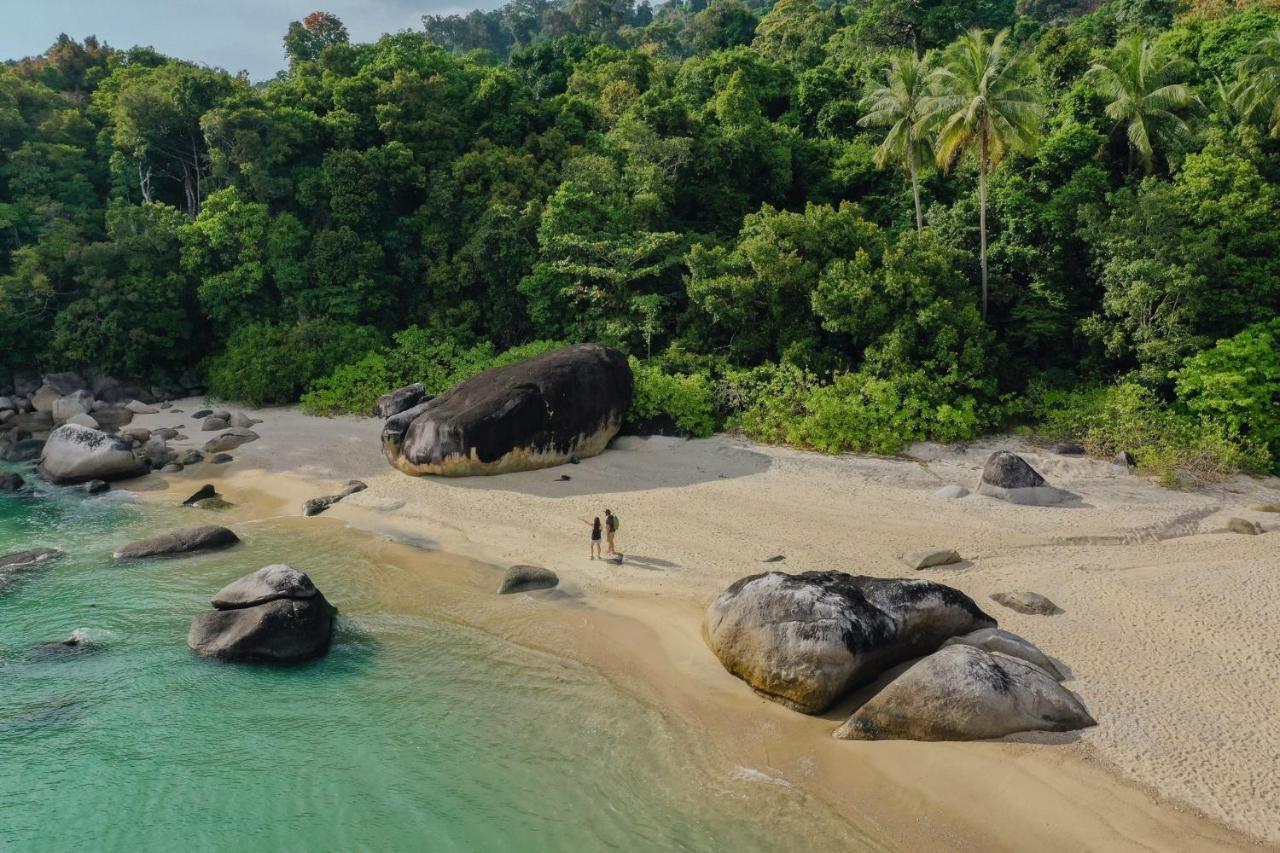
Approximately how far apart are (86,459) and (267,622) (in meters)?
15.1

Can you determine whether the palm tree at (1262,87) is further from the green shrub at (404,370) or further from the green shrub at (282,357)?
the green shrub at (282,357)

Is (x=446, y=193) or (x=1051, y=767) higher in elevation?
(x=446, y=193)

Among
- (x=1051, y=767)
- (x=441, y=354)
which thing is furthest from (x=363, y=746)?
(x=441, y=354)

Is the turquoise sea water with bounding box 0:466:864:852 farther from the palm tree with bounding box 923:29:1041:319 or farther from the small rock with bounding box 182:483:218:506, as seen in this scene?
the palm tree with bounding box 923:29:1041:319

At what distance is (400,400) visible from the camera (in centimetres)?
2681

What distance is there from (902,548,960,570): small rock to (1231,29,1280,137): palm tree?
22324mm

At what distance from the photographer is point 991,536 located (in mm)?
16156

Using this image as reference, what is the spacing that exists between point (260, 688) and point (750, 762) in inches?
332

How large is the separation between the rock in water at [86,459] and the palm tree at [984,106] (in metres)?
29.6

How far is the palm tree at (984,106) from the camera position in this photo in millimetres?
24547

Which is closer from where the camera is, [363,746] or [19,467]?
[363,746]

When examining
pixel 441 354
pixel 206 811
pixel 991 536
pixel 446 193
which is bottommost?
pixel 206 811

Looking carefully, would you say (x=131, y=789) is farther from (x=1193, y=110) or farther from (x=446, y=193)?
(x=1193, y=110)

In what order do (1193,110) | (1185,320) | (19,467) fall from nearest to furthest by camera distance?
(1185,320) < (19,467) < (1193,110)
